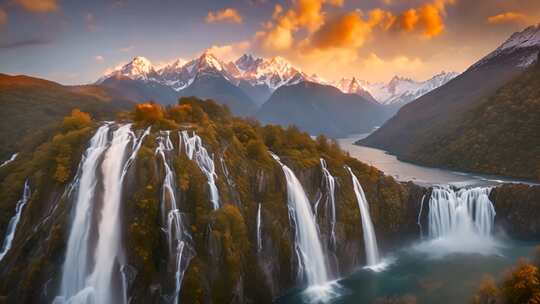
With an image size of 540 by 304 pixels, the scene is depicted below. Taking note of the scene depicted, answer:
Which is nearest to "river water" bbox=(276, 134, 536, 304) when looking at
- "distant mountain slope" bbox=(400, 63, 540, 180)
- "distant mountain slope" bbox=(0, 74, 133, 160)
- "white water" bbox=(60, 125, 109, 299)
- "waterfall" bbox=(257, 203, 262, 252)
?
"waterfall" bbox=(257, 203, 262, 252)

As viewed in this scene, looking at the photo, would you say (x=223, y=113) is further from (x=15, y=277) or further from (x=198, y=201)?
(x=15, y=277)

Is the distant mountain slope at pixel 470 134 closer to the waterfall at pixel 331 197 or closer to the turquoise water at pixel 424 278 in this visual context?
the turquoise water at pixel 424 278

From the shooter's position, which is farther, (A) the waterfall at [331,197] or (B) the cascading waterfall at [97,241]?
(A) the waterfall at [331,197]

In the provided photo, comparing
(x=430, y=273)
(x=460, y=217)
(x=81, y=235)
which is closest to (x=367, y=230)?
(x=430, y=273)

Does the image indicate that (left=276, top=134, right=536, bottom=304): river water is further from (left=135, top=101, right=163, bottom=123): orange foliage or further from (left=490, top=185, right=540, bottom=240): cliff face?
(left=135, top=101, right=163, bottom=123): orange foliage

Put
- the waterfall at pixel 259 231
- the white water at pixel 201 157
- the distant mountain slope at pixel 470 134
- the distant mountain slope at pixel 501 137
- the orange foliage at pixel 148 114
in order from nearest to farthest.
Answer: the white water at pixel 201 157 → the waterfall at pixel 259 231 → the orange foliage at pixel 148 114 → the distant mountain slope at pixel 501 137 → the distant mountain slope at pixel 470 134

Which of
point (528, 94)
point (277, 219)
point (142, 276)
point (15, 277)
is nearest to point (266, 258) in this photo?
point (277, 219)

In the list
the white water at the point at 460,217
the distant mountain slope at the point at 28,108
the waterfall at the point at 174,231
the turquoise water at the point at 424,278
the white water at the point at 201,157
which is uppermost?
the distant mountain slope at the point at 28,108

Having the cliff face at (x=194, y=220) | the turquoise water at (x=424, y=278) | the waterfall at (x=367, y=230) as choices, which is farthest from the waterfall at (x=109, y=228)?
the waterfall at (x=367, y=230)

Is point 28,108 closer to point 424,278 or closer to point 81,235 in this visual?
point 81,235
